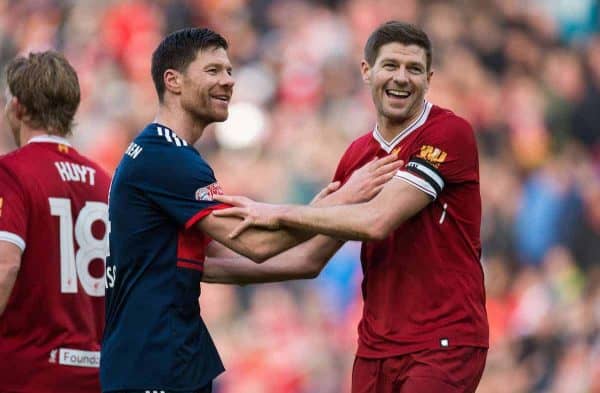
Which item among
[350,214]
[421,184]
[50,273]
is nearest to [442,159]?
[421,184]

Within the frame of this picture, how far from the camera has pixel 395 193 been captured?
20.6ft

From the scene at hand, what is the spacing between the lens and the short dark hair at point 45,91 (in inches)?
270

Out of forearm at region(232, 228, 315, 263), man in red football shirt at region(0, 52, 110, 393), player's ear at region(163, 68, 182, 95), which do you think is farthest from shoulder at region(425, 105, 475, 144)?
man in red football shirt at region(0, 52, 110, 393)

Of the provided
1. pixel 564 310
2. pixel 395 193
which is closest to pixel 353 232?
pixel 395 193

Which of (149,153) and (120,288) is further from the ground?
(149,153)

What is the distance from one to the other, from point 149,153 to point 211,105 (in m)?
0.38

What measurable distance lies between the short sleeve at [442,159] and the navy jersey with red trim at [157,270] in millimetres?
899

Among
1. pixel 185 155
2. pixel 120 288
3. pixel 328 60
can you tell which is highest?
pixel 328 60

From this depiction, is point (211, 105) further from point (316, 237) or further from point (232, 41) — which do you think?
point (232, 41)

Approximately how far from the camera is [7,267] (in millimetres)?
6398

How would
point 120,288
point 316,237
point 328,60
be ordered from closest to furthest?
1. point 120,288
2. point 316,237
3. point 328,60

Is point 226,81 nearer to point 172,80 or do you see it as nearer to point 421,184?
point 172,80

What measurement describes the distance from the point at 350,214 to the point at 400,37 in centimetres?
90

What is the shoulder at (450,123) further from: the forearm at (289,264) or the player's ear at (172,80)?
the player's ear at (172,80)
